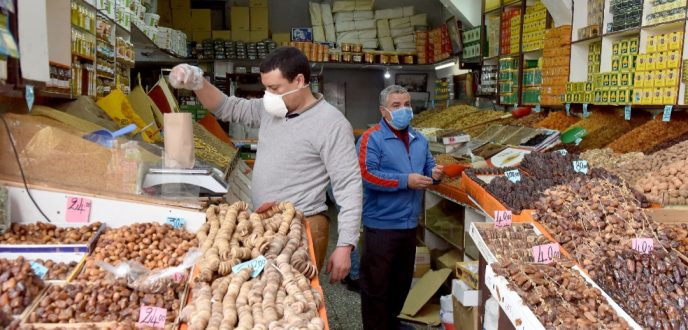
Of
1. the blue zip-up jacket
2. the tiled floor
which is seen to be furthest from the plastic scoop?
the tiled floor

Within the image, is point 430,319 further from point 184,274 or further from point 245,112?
point 184,274

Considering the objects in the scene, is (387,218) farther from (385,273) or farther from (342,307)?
(342,307)

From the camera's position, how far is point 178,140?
282 centimetres

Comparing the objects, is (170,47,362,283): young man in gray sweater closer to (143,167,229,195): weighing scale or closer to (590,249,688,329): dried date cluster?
(143,167,229,195): weighing scale

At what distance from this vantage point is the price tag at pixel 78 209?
8.22 feet

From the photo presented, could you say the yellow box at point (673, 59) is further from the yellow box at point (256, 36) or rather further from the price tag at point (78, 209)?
the yellow box at point (256, 36)

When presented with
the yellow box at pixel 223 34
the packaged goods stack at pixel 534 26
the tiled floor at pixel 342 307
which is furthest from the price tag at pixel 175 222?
the yellow box at pixel 223 34

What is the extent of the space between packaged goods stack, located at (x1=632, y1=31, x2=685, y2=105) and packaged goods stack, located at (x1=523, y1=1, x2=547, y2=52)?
2.03 meters

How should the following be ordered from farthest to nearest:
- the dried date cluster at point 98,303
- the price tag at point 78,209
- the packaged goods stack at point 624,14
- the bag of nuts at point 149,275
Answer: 1. the packaged goods stack at point 624,14
2. the price tag at point 78,209
3. the bag of nuts at point 149,275
4. the dried date cluster at point 98,303

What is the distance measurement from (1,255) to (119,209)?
48cm

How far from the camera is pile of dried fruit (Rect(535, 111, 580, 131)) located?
6.51m

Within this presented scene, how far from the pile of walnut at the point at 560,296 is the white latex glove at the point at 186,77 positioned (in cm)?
164

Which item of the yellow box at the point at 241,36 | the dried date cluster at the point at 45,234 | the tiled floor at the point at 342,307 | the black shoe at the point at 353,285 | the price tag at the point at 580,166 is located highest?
the yellow box at the point at 241,36

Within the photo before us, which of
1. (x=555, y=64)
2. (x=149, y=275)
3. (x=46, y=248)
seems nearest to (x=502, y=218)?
(x=149, y=275)
